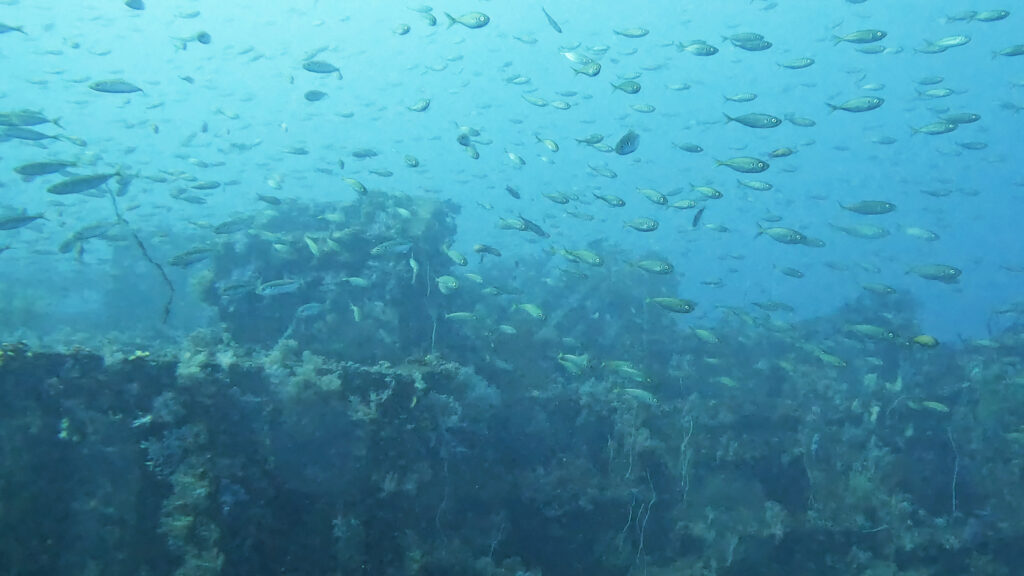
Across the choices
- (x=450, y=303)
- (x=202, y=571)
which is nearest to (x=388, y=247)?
(x=450, y=303)

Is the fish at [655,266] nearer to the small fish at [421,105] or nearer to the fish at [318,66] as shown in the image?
the small fish at [421,105]

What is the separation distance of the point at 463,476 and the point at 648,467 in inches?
104

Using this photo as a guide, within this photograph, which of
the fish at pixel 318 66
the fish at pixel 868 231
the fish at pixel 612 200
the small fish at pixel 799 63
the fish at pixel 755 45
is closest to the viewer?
the fish at pixel 755 45

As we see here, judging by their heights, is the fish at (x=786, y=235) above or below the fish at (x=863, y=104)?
below

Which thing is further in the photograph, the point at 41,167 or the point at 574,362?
the point at 574,362

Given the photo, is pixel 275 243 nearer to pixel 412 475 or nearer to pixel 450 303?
pixel 450 303

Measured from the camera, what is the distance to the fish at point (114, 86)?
32.6ft

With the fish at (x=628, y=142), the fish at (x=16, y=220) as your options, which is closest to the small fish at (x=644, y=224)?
the fish at (x=628, y=142)

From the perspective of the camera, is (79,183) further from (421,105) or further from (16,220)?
(421,105)

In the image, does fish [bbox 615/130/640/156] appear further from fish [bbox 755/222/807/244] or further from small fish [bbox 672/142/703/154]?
small fish [bbox 672/142/703/154]

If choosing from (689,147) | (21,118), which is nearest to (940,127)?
(689,147)

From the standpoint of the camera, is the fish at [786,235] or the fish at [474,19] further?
the fish at [474,19]

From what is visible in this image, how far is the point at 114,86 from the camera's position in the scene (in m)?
10.0

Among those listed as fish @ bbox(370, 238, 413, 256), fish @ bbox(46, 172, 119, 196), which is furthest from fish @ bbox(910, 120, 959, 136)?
fish @ bbox(46, 172, 119, 196)
